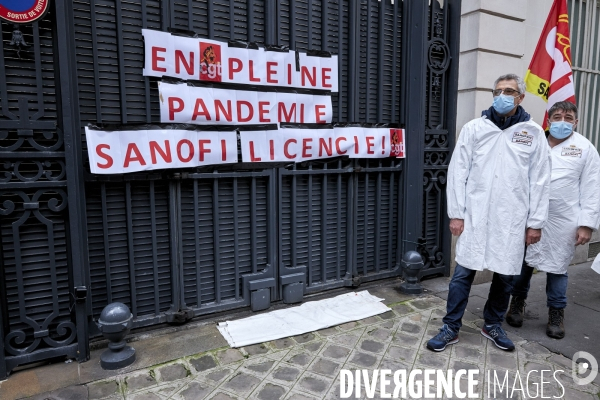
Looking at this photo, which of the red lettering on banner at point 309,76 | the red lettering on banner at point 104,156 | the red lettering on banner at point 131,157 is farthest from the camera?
the red lettering on banner at point 309,76

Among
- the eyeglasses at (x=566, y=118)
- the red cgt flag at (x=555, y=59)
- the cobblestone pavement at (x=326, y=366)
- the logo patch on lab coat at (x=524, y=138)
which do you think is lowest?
the cobblestone pavement at (x=326, y=366)

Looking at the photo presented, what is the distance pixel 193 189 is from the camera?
3.81 m

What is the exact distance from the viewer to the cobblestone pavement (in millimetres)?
2895

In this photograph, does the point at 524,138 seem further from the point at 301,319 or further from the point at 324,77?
the point at 301,319

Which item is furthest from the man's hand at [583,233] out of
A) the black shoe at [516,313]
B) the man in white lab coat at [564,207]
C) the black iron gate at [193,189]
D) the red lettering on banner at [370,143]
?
the red lettering on banner at [370,143]

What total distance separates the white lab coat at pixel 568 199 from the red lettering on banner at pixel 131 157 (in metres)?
3.75

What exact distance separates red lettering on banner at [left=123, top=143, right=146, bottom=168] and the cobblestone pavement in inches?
66.7

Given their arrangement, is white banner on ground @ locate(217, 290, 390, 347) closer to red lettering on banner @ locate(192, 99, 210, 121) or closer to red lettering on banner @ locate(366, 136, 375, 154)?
red lettering on banner @ locate(366, 136, 375, 154)

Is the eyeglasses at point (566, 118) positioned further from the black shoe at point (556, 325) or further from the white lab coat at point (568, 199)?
the black shoe at point (556, 325)

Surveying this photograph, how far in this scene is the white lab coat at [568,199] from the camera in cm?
373

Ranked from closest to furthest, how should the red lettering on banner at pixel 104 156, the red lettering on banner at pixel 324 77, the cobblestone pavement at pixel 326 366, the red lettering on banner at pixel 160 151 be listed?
the cobblestone pavement at pixel 326 366, the red lettering on banner at pixel 104 156, the red lettering on banner at pixel 160 151, the red lettering on banner at pixel 324 77

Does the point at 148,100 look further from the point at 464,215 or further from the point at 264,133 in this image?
the point at 464,215

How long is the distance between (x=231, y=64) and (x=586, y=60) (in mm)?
5765

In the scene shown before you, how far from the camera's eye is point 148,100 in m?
3.56
